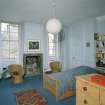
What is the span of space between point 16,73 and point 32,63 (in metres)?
1.30

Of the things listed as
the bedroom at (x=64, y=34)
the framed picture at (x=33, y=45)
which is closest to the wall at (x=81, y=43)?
the bedroom at (x=64, y=34)

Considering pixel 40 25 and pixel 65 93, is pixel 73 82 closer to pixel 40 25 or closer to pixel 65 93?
pixel 65 93

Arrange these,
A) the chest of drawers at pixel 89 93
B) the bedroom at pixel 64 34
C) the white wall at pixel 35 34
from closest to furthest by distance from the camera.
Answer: the chest of drawers at pixel 89 93 → the bedroom at pixel 64 34 → the white wall at pixel 35 34

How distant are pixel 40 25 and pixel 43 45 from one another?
1031 mm

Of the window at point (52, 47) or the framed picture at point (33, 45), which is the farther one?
the window at point (52, 47)

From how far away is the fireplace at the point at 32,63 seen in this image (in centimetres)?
601

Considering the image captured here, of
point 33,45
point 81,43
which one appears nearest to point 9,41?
point 33,45

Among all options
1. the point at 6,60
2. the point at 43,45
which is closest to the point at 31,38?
the point at 43,45

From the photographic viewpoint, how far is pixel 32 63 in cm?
624

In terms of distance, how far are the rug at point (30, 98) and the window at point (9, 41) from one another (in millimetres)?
2602

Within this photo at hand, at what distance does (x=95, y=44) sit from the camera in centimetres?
544

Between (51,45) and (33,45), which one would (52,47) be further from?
(33,45)

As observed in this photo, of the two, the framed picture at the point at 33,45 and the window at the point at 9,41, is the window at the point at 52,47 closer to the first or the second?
the framed picture at the point at 33,45

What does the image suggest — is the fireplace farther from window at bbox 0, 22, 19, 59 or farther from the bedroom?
window at bbox 0, 22, 19, 59
